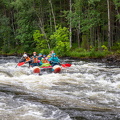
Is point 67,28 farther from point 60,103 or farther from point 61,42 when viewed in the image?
point 60,103

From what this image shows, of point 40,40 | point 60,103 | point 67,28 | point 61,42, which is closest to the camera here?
point 60,103

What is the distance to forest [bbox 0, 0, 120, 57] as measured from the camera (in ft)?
72.0

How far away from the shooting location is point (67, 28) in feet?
82.3

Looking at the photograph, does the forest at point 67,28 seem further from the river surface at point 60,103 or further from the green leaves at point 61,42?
the river surface at point 60,103

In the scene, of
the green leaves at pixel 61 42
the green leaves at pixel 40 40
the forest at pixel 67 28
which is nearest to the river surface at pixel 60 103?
the forest at pixel 67 28

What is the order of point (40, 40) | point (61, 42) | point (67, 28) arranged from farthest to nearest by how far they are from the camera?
point (40, 40) → point (67, 28) → point (61, 42)

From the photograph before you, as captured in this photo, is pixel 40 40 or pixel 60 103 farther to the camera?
pixel 40 40

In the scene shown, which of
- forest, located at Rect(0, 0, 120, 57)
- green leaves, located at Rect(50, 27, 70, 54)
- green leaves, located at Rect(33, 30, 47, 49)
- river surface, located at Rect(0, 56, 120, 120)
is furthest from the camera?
green leaves, located at Rect(33, 30, 47, 49)

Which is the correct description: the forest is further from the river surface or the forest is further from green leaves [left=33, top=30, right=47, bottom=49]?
the river surface

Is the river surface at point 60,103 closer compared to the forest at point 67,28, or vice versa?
the river surface at point 60,103

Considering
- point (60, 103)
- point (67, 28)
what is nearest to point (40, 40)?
point (67, 28)

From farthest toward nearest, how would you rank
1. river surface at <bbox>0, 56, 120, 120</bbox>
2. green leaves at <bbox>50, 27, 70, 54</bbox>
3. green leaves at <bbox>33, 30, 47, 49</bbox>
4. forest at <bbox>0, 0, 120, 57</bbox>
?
1. green leaves at <bbox>33, 30, 47, 49</bbox>
2. green leaves at <bbox>50, 27, 70, 54</bbox>
3. forest at <bbox>0, 0, 120, 57</bbox>
4. river surface at <bbox>0, 56, 120, 120</bbox>

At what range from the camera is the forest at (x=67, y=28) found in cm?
2194

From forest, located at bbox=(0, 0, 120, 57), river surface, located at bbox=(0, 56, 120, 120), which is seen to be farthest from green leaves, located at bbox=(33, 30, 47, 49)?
river surface, located at bbox=(0, 56, 120, 120)
